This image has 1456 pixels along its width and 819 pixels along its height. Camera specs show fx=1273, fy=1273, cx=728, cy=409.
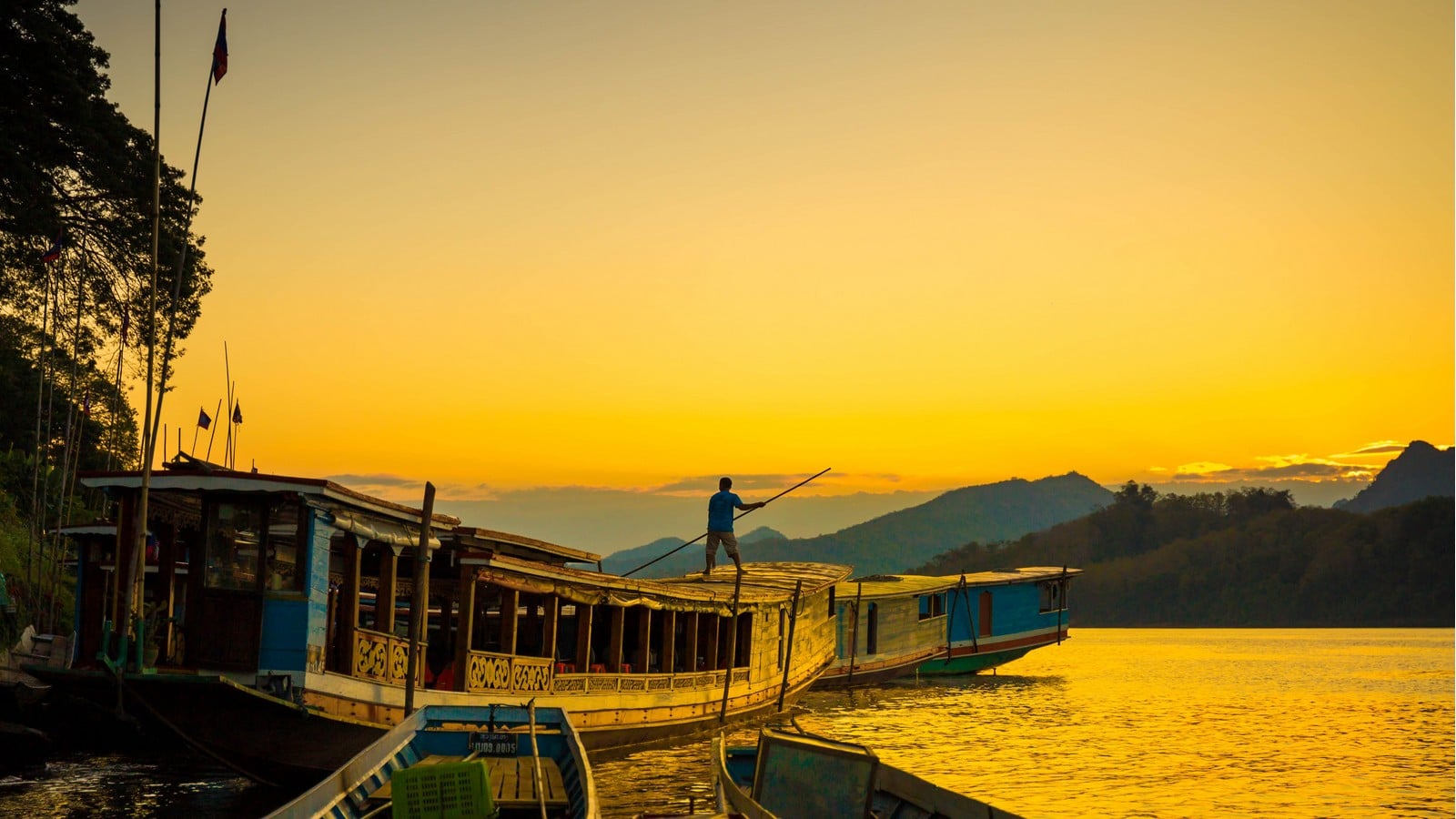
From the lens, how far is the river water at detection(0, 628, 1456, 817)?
1914 cm

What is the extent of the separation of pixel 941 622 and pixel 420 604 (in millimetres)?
27552

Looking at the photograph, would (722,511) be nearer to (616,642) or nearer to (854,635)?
(616,642)

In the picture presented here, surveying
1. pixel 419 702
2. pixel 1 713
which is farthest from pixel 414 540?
pixel 1 713

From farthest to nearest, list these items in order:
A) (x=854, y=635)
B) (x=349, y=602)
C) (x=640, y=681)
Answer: (x=854, y=635) < (x=640, y=681) < (x=349, y=602)

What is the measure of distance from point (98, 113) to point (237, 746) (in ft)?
51.6

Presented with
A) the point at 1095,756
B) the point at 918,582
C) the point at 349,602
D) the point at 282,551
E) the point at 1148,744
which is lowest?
the point at 1148,744

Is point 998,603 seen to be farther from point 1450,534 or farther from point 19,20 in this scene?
point 1450,534

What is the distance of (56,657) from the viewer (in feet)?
65.0

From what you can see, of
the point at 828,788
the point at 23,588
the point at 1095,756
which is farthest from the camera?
the point at 23,588

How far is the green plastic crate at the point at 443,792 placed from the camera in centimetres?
1054

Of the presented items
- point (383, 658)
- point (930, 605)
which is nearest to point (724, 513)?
point (383, 658)

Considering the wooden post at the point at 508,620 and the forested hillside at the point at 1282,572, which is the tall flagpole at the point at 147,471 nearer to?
the wooden post at the point at 508,620

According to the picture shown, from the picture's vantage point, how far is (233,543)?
14.9 metres

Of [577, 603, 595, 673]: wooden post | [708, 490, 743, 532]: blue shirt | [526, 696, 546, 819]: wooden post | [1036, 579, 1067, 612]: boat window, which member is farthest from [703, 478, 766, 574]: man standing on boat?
[1036, 579, 1067, 612]: boat window
